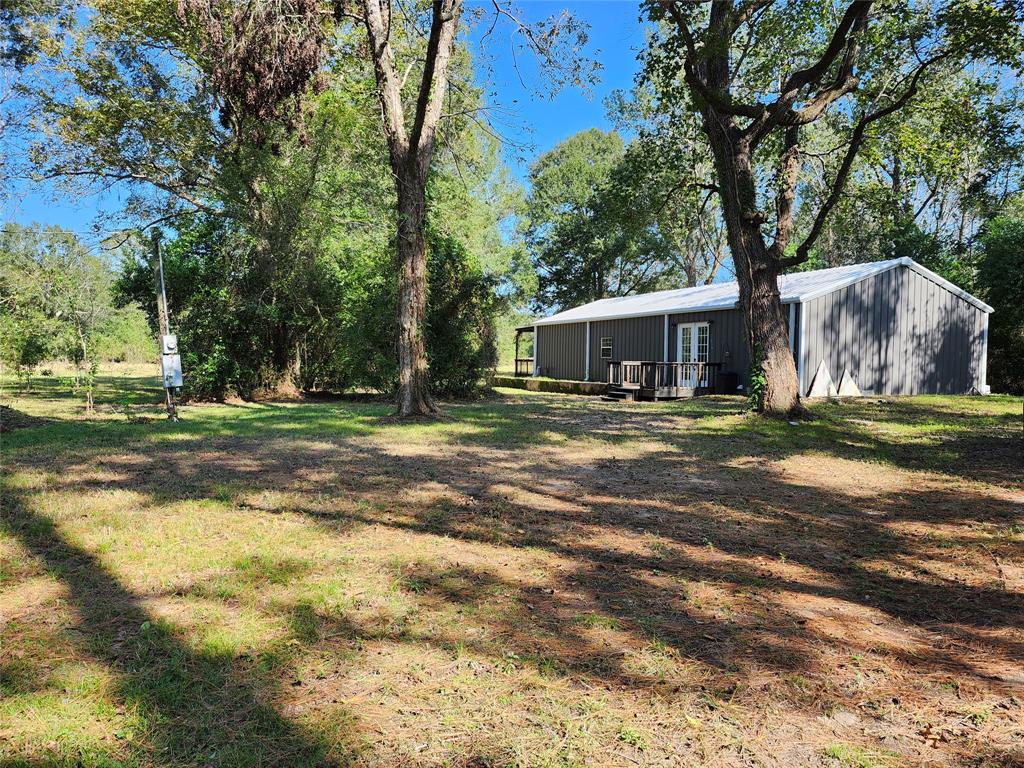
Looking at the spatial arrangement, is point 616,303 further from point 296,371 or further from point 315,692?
point 315,692

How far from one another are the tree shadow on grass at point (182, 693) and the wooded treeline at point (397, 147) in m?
8.27

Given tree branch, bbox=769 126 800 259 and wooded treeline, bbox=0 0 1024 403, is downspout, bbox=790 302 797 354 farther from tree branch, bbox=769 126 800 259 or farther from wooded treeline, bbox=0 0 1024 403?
tree branch, bbox=769 126 800 259

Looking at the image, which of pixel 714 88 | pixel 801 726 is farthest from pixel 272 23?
pixel 801 726

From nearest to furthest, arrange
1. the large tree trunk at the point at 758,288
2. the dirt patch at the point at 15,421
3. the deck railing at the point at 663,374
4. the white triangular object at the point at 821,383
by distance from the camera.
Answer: the dirt patch at the point at 15,421 → the large tree trunk at the point at 758,288 → the white triangular object at the point at 821,383 → the deck railing at the point at 663,374

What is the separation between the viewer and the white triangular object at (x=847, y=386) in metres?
16.8

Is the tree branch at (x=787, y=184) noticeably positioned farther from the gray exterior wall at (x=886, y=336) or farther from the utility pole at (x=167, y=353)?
the utility pole at (x=167, y=353)

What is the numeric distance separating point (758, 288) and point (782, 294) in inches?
261

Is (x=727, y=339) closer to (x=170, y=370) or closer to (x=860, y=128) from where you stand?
(x=860, y=128)

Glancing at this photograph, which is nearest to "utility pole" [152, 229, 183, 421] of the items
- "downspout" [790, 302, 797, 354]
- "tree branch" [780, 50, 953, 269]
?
"tree branch" [780, 50, 953, 269]

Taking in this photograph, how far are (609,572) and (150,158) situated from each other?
1771 centimetres

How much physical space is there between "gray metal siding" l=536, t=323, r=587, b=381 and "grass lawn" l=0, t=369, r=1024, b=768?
19284 millimetres

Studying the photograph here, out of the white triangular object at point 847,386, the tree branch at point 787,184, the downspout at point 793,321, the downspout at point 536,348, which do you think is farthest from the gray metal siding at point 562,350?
the tree branch at point 787,184

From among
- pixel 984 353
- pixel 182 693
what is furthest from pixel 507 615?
pixel 984 353

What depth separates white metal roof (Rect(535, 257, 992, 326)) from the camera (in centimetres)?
1667
